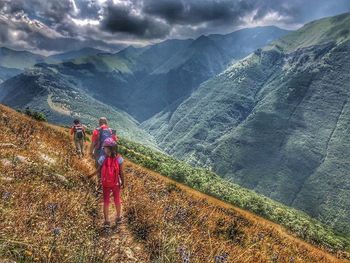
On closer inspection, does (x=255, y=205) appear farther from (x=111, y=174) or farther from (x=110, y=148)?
(x=111, y=174)

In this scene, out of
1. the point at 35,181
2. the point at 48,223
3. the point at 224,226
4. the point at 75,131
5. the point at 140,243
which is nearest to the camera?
the point at 48,223

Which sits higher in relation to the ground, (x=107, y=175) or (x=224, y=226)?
(x=107, y=175)

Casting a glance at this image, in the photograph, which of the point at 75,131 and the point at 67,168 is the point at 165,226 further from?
the point at 75,131

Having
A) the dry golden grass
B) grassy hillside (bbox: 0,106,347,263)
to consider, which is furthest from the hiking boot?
the dry golden grass

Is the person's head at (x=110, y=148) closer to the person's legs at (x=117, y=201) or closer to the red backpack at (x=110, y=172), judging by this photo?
the red backpack at (x=110, y=172)

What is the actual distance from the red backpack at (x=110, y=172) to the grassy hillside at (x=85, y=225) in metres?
0.60

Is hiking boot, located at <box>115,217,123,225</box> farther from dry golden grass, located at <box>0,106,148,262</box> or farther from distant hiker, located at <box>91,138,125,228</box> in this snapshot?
dry golden grass, located at <box>0,106,148,262</box>

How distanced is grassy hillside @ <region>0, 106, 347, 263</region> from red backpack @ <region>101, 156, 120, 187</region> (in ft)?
1.97

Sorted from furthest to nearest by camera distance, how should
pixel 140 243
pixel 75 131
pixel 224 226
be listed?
pixel 75 131
pixel 224 226
pixel 140 243

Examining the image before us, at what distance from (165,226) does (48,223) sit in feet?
8.40

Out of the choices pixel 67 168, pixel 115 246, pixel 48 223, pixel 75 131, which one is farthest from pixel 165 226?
pixel 75 131

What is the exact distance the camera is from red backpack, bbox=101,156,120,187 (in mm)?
10336

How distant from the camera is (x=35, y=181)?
32.9ft

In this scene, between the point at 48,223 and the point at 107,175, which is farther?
the point at 107,175
